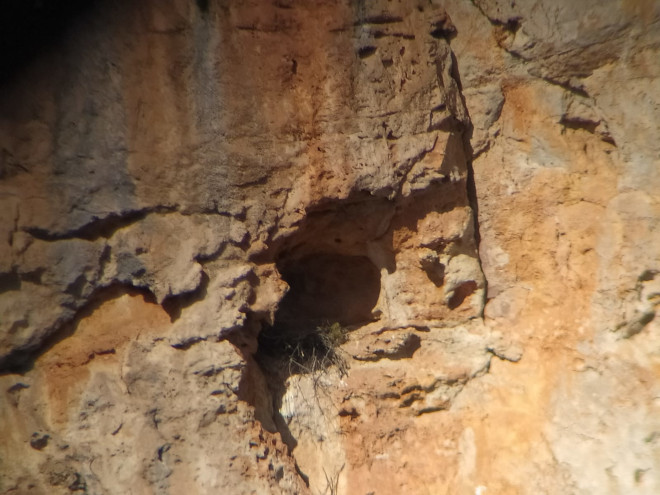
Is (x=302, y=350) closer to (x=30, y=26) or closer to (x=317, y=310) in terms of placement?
(x=317, y=310)

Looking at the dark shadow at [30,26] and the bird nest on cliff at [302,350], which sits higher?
the dark shadow at [30,26]

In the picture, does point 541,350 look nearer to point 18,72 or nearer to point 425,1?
point 425,1

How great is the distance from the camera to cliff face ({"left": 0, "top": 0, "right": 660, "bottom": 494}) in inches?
88.7

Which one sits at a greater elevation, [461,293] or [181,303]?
[181,303]

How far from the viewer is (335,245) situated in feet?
9.07

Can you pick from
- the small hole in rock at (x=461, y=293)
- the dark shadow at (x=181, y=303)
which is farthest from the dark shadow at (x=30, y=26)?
the small hole in rock at (x=461, y=293)

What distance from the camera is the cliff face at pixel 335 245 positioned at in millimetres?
2254

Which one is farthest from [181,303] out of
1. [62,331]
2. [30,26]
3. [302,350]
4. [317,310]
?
[30,26]

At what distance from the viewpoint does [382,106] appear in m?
2.50

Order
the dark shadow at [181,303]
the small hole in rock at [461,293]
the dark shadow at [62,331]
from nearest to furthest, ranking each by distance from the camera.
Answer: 1. the dark shadow at [62,331]
2. the dark shadow at [181,303]
3. the small hole in rock at [461,293]

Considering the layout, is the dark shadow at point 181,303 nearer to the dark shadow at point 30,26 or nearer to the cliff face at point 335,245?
the cliff face at point 335,245

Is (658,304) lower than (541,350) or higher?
higher

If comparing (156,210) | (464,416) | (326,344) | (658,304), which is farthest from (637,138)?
(156,210)

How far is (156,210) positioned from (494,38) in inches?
57.7
